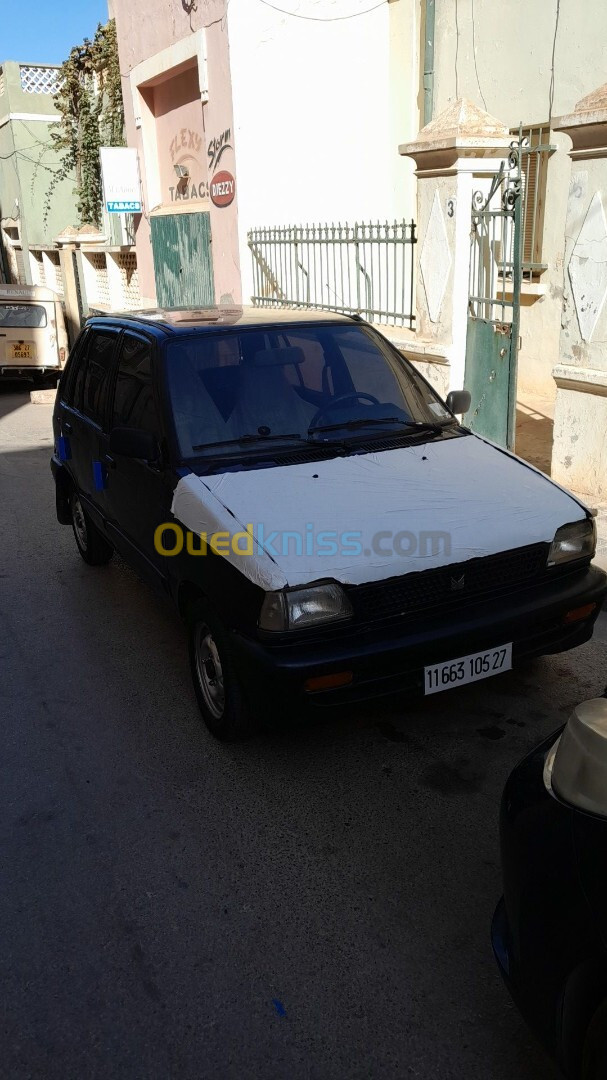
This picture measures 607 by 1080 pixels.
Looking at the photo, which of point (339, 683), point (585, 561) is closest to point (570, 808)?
point (339, 683)

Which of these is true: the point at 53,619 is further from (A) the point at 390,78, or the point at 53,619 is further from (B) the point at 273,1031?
(A) the point at 390,78

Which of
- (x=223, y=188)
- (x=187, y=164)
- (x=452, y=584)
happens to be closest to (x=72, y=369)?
(x=452, y=584)

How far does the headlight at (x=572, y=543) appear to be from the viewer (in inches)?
145

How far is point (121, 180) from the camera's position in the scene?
14773 mm

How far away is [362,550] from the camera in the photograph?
10.9 ft

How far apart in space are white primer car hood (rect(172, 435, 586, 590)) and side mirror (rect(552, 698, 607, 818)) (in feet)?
4.55

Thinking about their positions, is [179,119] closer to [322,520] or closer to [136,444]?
[136,444]

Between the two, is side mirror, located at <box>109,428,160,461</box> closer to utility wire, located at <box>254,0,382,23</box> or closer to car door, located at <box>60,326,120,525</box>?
car door, located at <box>60,326,120,525</box>

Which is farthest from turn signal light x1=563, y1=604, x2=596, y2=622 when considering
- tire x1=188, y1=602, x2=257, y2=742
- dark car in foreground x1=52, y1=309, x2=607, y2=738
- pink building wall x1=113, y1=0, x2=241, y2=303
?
pink building wall x1=113, y1=0, x2=241, y2=303

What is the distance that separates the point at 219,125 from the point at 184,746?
33.6ft

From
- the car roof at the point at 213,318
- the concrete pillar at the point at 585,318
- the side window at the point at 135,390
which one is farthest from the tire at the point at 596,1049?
the concrete pillar at the point at 585,318

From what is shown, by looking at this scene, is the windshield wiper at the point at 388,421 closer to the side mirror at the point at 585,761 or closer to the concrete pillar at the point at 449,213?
the side mirror at the point at 585,761

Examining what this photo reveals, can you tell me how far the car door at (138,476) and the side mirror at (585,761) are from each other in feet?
8.04

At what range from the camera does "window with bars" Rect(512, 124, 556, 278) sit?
10.0m
